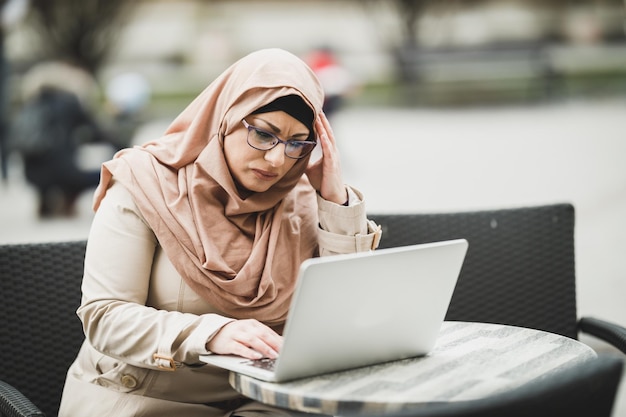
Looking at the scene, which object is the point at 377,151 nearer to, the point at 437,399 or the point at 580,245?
the point at 580,245

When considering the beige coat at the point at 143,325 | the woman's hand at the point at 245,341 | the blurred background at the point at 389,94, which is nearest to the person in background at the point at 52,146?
the blurred background at the point at 389,94

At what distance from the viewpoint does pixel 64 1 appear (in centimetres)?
2062

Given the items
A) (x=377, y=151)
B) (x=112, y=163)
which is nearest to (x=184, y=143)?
(x=112, y=163)

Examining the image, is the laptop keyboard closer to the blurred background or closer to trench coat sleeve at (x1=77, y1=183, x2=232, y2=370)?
trench coat sleeve at (x1=77, y1=183, x2=232, y2=370)

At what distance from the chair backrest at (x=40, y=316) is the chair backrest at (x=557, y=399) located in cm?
148

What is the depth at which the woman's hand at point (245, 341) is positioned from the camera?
1966mm

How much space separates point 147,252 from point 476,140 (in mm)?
10339

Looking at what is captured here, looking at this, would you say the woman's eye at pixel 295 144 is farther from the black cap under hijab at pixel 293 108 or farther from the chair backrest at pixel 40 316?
the chair backrest at pixel 40 316

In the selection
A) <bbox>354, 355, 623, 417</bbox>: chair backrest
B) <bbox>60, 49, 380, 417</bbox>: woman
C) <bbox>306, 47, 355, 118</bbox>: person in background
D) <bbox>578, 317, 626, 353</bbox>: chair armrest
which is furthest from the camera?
<bbox>306, 47, 355, 118</bbox>: person in background

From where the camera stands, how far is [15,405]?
7.08 ft

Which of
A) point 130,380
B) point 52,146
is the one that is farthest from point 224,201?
point 52,146

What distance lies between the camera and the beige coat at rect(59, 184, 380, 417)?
208cm

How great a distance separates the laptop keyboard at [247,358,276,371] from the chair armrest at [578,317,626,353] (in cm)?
113

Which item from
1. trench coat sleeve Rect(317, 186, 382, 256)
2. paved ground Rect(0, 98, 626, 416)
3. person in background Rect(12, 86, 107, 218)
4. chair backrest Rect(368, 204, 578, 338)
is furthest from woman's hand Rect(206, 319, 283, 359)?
person in background Rect(12, 86, 107, 218)
